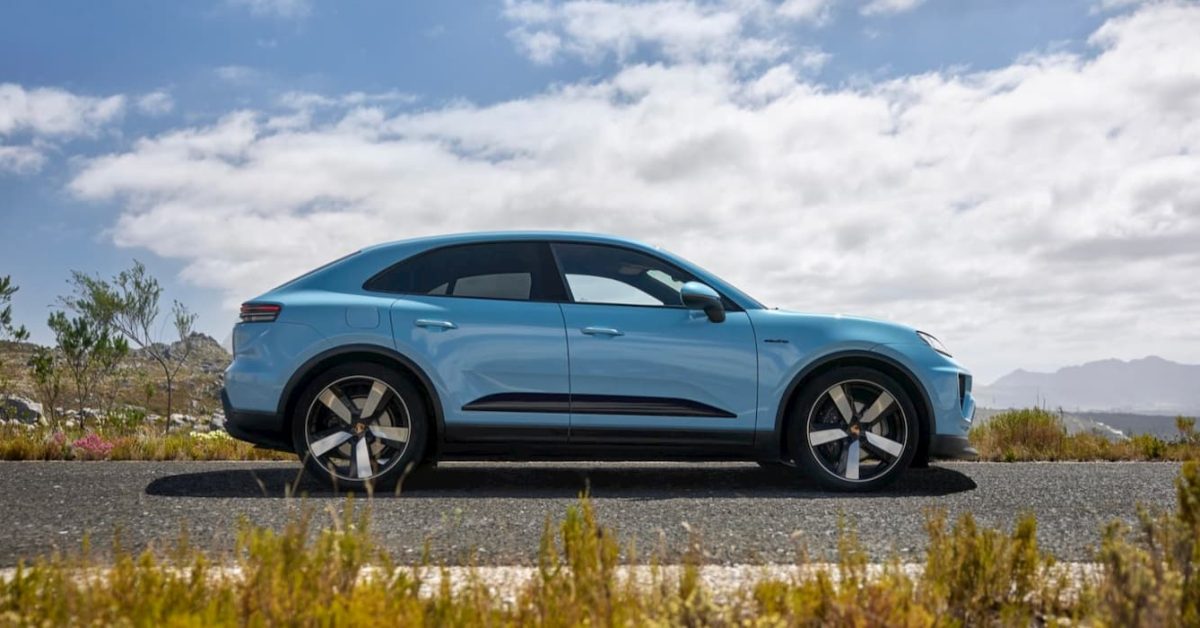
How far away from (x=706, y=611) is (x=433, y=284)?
14.6 ft

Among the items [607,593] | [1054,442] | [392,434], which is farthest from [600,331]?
[1054,442]

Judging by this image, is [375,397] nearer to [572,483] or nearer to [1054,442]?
[572,483]

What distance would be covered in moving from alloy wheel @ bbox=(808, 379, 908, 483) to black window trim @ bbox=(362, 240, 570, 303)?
1838 millimetres

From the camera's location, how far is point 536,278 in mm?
6793

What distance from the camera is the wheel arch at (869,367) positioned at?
6707mm

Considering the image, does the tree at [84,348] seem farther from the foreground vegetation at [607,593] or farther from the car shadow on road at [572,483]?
the foreground vegetation at [607,593]

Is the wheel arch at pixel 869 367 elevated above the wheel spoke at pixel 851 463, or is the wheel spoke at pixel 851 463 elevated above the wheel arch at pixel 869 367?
the wheel arch at pixel 869 367

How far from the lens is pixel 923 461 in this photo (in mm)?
7000

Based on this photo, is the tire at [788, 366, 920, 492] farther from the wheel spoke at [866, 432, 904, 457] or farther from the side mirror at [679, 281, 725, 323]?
the side mirror at [679, 281, 725, 323]

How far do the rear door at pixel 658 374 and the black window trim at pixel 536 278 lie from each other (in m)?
0.16

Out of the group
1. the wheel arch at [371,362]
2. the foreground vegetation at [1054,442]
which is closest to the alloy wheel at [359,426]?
the wheel arch at [371,362]

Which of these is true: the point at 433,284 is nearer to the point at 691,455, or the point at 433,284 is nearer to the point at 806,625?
the point at 691,455

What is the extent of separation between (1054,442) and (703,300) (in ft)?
18.9

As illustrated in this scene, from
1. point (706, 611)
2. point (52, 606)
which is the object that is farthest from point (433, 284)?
point (706, 611)
